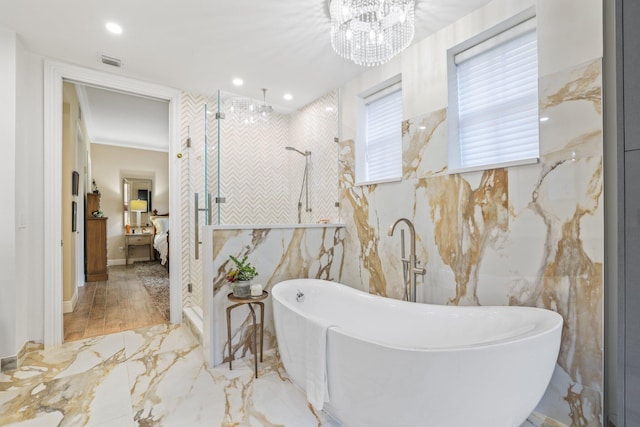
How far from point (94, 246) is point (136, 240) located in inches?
73.3

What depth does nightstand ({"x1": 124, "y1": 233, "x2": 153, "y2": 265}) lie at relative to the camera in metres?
6.55

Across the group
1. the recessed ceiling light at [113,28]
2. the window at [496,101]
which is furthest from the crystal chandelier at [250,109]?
the window at [496,101]

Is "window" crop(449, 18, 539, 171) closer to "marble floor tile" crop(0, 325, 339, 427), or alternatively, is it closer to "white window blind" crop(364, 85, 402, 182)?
"white window blind" crop(364, 85, 402, 182)

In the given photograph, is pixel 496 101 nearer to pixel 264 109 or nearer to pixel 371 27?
pixel 371 27

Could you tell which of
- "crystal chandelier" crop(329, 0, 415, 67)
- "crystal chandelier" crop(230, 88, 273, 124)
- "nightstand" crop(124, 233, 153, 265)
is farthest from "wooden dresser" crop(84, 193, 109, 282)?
"crystal chandelier" crop(329, 0, 415, 67)

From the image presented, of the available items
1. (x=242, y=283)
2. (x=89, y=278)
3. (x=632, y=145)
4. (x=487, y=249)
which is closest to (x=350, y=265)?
(x=242, y=283)

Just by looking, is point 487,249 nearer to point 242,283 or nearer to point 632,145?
point 632,145

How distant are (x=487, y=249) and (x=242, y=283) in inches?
64.9

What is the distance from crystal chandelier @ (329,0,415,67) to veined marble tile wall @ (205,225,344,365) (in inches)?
57.2

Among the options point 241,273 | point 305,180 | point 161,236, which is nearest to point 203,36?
point 305,180

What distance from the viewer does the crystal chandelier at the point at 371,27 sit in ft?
5.35

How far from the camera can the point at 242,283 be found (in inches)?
86.4

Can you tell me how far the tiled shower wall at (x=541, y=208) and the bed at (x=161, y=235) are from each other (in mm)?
4832

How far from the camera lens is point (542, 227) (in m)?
1.61
